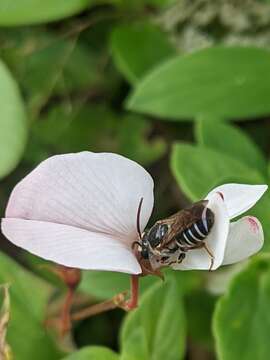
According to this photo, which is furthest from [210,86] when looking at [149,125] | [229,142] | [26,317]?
[26,317]

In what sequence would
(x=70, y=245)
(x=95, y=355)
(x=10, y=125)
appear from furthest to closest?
(x=10, y=125) < (x=95, y=355) < (x=70, y=245)

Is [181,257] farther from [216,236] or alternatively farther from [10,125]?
[10,125]

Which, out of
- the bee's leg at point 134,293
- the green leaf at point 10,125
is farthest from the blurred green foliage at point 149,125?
the bee's leg at point 134,293

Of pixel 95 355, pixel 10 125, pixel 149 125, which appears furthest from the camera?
pixel 149 125

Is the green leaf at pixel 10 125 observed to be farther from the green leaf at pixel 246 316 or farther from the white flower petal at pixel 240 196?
the white flower petal at pixel 240 196

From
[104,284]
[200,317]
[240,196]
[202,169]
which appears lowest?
[200,317]

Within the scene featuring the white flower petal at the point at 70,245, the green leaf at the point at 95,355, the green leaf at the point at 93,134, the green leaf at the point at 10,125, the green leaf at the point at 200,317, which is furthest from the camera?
the green leaf at the point at 93,134

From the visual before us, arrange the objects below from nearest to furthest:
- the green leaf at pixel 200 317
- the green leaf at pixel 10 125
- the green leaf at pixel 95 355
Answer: the green leaf at pixel 95 355 < the green leaf at pixel 10 125 < the green leaf at pixel 200 317
